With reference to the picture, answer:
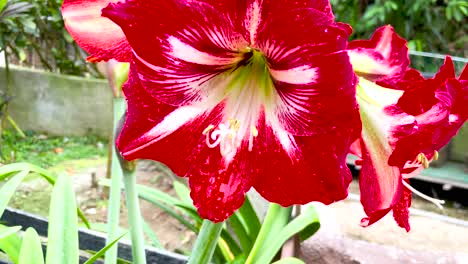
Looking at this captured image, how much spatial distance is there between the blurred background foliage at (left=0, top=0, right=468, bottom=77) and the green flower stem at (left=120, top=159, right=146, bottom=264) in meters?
2.31

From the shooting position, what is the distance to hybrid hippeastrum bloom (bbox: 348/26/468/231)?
0.41 meters

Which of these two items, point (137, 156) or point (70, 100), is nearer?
point (137, 156)

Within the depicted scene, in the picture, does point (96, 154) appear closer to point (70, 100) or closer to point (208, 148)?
point (70, 100)

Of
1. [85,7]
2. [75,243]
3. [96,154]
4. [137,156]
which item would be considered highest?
[85,7]

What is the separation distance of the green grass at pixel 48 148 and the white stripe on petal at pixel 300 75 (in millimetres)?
2416

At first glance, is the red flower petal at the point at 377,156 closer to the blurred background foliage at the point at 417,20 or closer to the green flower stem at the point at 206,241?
the green flower stem at the point at 206,241

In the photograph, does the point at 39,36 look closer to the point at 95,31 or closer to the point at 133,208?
the point at 133,208

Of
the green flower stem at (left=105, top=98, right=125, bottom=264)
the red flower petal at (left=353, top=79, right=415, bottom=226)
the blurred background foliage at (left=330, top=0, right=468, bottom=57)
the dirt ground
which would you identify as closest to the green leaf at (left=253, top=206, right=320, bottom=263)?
the dirt ground

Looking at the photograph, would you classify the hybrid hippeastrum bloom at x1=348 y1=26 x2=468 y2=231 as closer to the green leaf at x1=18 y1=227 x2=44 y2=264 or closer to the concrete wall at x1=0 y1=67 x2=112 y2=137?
the green leaf at x1=18 y1=227 x2=44 y2=264

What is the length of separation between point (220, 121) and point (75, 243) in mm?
432

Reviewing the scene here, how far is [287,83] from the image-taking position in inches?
16.4

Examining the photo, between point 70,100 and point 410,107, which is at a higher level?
point 410,107

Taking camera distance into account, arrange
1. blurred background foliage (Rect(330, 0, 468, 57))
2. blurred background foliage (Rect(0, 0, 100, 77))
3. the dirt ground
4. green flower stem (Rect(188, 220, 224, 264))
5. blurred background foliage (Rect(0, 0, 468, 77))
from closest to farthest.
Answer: green flower stem (Rect(188, 220, 224, 264)), the dirt ground, blurred background foliage (Rect(0, 0, 100, 77)), blurred background foliage (Rect(0, 0, 468, 77)), blurred background foliage (Rect(330, 0, 468, 57))

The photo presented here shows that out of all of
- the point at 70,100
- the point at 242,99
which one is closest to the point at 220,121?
the point at 242,99
